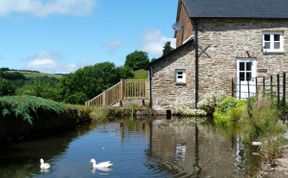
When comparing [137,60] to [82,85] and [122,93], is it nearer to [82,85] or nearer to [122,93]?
[82,85]

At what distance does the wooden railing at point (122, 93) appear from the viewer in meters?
30.1

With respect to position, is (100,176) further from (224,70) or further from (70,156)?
(224,70)

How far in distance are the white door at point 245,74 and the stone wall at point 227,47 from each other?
0.26m

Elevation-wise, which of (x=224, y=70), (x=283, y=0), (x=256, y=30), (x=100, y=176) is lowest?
(x=100, y=176)

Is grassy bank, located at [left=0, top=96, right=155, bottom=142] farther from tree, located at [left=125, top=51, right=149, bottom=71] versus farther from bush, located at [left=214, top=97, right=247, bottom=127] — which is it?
tree, located at [left=125, top=51, right=149, bottom=71]

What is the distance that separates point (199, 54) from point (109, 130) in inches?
424

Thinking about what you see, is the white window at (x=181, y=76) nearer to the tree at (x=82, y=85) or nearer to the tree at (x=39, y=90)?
the tree at (x=39, y=90)

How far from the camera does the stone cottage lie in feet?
96.6

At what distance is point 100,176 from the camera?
11.0 meters

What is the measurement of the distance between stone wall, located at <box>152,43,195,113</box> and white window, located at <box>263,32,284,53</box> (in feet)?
16.0

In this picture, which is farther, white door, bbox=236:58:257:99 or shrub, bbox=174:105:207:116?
white door, bbox=236:58:257:99

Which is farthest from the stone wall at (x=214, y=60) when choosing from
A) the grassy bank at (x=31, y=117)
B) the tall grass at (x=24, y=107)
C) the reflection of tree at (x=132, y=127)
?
the tall grass at (x=24, y=107)

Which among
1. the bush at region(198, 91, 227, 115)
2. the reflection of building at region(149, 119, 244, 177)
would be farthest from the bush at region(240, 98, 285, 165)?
the bush at region(198, 91, 227, 115)

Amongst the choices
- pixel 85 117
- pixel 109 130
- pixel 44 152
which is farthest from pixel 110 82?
pixel 44 152
